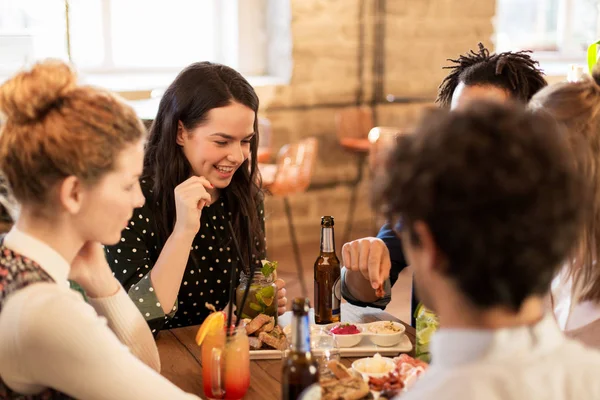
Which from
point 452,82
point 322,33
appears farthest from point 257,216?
point 322,33

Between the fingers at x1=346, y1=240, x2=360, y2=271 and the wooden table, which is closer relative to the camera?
the wooden table

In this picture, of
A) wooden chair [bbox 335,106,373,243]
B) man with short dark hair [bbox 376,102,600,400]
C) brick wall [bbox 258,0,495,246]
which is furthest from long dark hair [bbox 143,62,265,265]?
brick wall [bbox 258,0,495,246]

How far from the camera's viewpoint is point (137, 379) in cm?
119

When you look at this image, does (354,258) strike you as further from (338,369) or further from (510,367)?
(510,367)

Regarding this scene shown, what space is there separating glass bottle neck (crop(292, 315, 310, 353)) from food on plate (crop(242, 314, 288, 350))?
0.37 metres

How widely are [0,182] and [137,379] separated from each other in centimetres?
46

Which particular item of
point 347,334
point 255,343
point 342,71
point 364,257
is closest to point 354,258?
point 364,257

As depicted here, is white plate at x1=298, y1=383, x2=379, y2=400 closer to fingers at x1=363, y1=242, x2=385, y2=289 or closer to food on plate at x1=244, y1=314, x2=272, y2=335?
food on plate at x1=244, y1=314, x2=272, y2=335

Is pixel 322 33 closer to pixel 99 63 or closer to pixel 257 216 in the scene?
pixel 99 63

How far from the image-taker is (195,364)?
1.59m

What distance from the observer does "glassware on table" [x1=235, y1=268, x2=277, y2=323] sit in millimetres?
1706

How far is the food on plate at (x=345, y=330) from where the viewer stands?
65.3 inches

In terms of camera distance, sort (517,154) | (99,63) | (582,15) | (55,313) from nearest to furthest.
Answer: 1. (517,154)
2. (55,313)
3. (99,63)
4. (582,15)

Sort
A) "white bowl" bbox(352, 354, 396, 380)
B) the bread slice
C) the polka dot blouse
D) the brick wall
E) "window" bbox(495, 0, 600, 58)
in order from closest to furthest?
1. the bread slice
2. "white bowl" bbox(352, 354, 396, 380)
3. the polka dot blouse
4. the brick wall
5. "window" bbox(495, 0, 600, 58)
